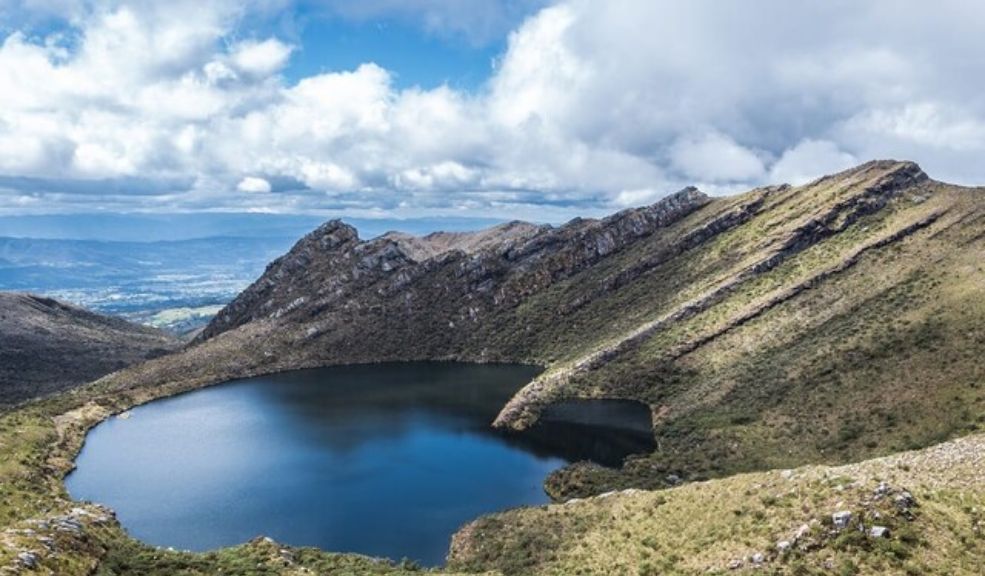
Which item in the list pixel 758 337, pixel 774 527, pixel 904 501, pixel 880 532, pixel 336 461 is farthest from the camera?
pixel 758 337

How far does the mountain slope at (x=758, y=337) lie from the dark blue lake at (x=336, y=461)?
787 cm

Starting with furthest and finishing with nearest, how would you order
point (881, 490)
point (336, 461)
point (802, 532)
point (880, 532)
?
point (336, 461)
point (881, 490)
point (802, 532)
point (880, 532)

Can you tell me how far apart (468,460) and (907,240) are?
91.2m

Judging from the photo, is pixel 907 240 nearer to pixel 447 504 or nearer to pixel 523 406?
pixel 523 406

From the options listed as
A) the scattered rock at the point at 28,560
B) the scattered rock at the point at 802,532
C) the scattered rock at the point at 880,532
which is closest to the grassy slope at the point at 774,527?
the scattered rock at the point at 802,532

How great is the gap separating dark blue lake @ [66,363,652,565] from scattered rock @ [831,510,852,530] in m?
38.6

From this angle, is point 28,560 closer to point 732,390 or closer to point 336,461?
point 336,461

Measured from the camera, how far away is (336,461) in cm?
10500

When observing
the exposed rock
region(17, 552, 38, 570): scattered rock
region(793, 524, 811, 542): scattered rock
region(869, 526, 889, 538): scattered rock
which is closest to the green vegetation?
region(793, 524, 811, 542): scattered rock

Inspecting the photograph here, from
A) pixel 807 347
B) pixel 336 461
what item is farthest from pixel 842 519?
pixel 336 461

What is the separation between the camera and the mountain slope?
8781 cm

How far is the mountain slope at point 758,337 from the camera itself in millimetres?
87812

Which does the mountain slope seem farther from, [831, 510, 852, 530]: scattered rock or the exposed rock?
[831, 510, 852, 530]: scattered rock

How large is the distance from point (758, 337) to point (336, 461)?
72748 mm
